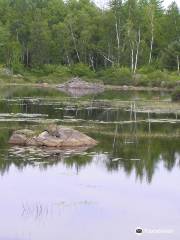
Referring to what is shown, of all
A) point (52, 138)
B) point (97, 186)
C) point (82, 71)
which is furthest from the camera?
point (82, 71)

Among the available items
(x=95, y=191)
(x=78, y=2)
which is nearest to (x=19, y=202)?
(x=95, y=191)

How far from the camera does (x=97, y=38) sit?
96312 millimetres

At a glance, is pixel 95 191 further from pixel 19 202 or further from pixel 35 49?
pixel 35 49

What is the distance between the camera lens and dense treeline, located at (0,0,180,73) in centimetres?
8950

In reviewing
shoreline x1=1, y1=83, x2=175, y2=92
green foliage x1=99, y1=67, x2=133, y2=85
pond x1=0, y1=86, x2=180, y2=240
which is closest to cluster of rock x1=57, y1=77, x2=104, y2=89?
shoreline x1=1, y1=83, x2=175, y2=92

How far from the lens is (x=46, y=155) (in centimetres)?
2275

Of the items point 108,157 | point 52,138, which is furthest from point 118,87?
point 108,157

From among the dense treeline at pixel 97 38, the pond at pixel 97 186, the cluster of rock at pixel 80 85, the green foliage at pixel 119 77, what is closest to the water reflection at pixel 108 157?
the pond at pixel 97 186

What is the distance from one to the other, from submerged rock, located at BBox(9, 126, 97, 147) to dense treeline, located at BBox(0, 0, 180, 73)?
58.4 m

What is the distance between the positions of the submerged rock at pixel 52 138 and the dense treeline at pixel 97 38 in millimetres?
58389

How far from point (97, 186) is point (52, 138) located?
725 cm

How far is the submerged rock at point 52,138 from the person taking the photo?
983 inches

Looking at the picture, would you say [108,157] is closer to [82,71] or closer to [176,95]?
[176,95]

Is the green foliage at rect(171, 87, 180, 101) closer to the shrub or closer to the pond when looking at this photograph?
the pond
